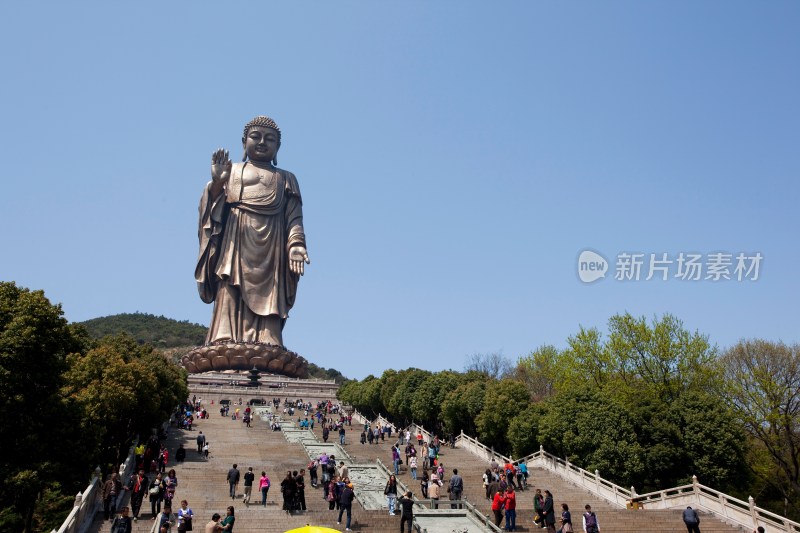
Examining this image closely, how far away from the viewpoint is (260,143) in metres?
46.6

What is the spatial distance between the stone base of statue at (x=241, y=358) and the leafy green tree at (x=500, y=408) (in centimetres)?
2088

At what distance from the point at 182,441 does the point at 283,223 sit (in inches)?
1002

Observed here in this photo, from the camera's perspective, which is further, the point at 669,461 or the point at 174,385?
the point at 174,385

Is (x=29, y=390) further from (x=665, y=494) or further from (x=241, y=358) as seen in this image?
(x=241, y=358)

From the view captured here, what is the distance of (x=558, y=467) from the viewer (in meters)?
19.0

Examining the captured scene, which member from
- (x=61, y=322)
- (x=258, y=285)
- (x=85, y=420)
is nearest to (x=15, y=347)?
(x=61, y=322)

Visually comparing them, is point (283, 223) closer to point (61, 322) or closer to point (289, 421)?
point (289, 421)

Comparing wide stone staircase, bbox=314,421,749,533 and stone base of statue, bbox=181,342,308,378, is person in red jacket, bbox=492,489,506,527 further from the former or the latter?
stone base of statue, bbox=181,342,308,378

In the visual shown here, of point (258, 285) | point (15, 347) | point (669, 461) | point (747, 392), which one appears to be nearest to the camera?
point (15, 347)

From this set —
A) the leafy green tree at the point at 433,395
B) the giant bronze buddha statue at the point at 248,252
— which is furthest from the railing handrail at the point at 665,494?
the giant bronze buddha statue at the point at 248,252

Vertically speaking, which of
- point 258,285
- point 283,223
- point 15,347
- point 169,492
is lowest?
point 169,492

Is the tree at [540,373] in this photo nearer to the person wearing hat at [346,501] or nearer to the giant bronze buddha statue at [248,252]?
the giant bronze buddha statue at [248,252]

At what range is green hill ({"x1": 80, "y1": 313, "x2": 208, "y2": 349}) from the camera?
100562 millimetres

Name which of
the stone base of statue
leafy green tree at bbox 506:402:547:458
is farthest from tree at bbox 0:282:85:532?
the stone base of statue
